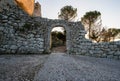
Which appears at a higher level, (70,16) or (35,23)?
(70,16)

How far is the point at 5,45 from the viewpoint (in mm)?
7938

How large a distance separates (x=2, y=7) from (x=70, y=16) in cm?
1506

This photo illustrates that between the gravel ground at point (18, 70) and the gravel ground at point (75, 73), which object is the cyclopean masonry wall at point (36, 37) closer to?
the gravel ground at point (18, 70)

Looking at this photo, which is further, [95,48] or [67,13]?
[67,13]

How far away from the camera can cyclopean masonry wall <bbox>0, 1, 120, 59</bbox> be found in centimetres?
813

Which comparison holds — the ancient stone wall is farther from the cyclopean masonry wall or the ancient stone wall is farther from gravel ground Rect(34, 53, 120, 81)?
gravel ground Rect(34, 53, 120, 81)

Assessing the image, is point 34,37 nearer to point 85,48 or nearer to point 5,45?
point 5,45

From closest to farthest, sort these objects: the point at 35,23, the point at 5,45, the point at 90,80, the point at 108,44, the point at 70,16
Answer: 1. the point at 90,80
2. the point at 5,45
3. the point at 108,44
4. the point at 35,23
5. the point at 70,16

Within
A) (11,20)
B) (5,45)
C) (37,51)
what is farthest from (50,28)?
(5,45)

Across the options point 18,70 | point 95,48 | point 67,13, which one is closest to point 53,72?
point 18,70

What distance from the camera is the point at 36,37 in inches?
354

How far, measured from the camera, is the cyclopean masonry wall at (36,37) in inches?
320

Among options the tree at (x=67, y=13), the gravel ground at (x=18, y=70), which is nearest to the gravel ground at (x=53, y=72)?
the gravel ground at (x=18, y=70)

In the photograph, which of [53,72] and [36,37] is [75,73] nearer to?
[53,72]
